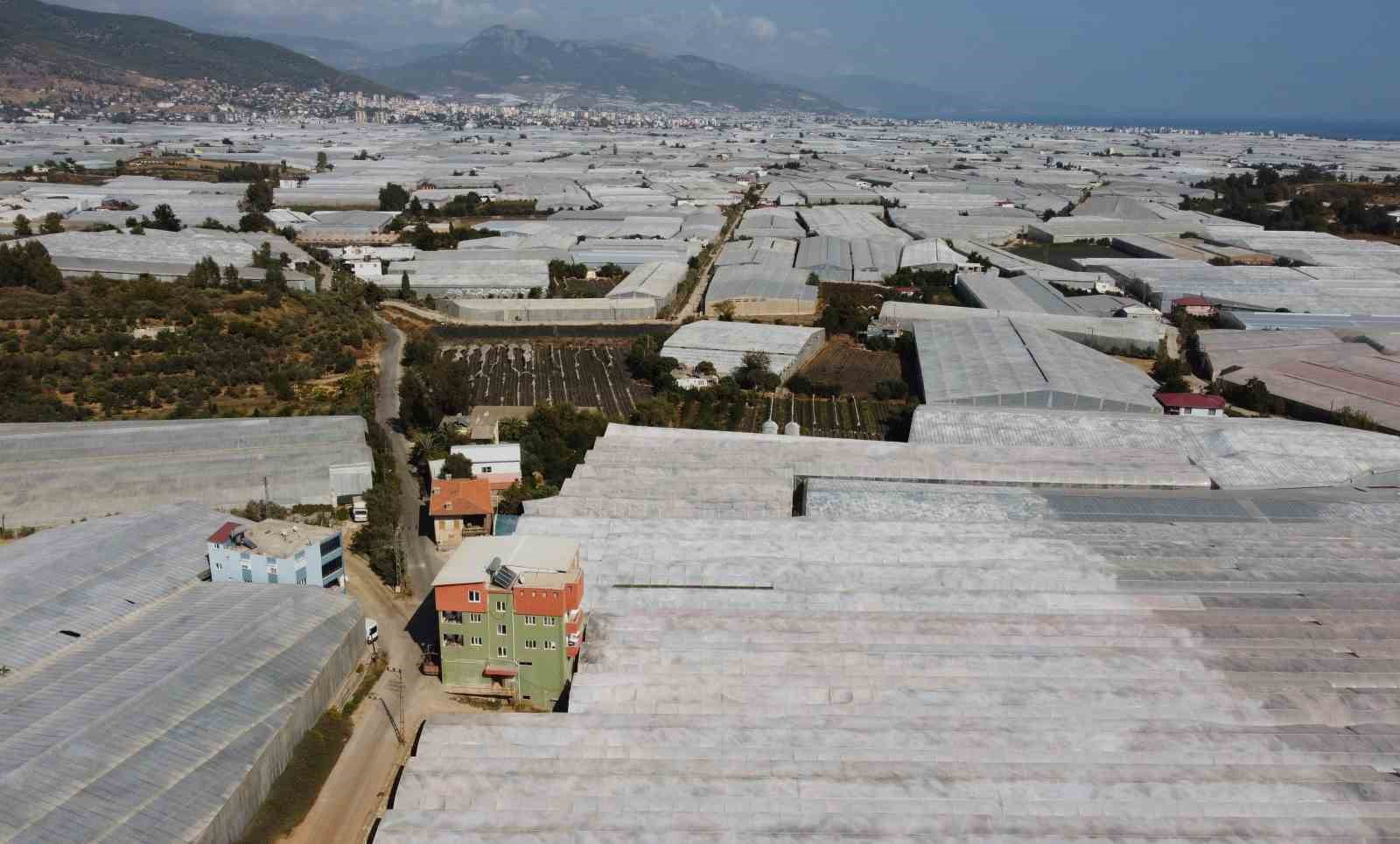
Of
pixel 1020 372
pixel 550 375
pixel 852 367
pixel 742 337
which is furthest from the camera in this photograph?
pixel 742 337

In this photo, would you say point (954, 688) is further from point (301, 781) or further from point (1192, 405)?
point (1192, 405)

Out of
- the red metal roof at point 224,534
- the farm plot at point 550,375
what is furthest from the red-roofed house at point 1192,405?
the red metal roof at point 224,534

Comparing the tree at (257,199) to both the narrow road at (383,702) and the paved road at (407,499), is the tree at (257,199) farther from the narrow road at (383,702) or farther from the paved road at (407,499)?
the narrow road at (383,702)

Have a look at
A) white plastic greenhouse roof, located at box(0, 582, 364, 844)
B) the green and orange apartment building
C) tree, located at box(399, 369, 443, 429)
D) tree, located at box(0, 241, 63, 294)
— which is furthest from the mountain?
the green and orange apartment building

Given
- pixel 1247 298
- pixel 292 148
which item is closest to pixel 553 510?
pixel 1247 298

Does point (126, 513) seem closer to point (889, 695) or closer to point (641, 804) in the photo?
point (641, 804)

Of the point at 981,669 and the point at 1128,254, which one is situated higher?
the point at 1128,254

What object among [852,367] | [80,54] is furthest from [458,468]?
[80,54]
